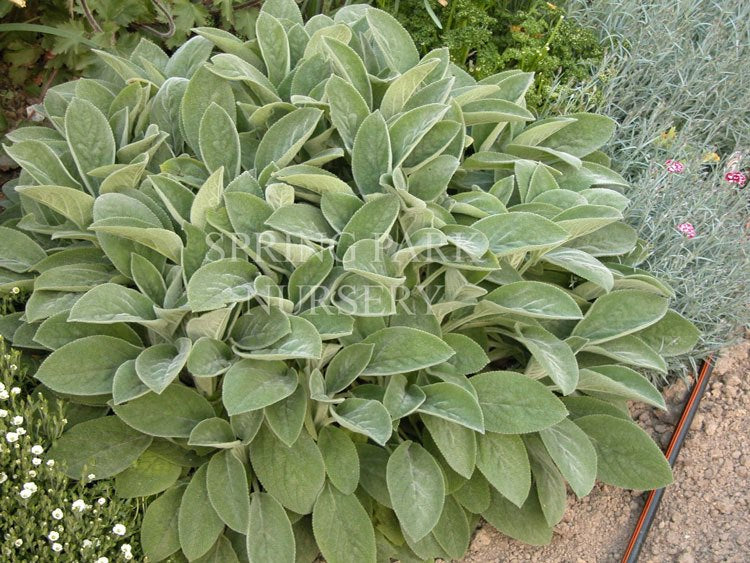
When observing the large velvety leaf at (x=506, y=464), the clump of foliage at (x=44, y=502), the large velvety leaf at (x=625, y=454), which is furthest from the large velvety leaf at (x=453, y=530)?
the clump of foliage at (x=44, y=502)

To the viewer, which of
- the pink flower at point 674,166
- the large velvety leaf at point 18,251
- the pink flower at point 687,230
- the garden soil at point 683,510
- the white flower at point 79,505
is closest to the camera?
the white flower at point 79,505

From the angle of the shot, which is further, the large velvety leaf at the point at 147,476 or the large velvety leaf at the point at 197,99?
the large velvety leaf at the point at 197,99

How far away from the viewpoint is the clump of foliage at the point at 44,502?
72.6 inches

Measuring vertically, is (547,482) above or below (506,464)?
below

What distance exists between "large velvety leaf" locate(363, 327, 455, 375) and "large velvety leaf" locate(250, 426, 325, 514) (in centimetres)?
24

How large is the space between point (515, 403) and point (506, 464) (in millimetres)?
151

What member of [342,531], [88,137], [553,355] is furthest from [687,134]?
[88,137]

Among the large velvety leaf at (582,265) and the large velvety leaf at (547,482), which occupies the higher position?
the large velvety leaf at (582,265)

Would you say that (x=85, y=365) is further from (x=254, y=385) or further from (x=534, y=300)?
(x=534, y=300)

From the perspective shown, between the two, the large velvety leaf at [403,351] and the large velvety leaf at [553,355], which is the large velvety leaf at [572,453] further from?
the large velvety leaf at [403,351]

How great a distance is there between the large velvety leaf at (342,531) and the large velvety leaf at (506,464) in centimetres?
32

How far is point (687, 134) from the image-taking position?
3.03 m

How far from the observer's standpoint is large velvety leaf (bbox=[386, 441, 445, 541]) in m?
1.97

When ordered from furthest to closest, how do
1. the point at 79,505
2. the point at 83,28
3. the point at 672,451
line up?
the point at 83,28, the point at 672,451, the point at 79,505
